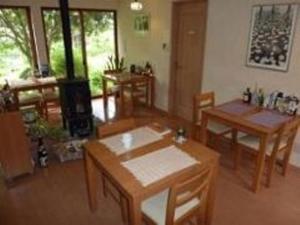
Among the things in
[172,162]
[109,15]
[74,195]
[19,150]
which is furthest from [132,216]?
[109,15]

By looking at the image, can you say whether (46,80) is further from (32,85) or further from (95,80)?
(95,80)

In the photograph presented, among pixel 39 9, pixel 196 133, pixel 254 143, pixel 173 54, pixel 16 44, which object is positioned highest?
pixel 39 9

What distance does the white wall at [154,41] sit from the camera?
4520mm

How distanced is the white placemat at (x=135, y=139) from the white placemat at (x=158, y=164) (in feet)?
0.59

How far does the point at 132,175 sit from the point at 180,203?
36 cm

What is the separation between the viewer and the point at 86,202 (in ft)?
8.30

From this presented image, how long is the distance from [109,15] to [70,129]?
313 centimetres

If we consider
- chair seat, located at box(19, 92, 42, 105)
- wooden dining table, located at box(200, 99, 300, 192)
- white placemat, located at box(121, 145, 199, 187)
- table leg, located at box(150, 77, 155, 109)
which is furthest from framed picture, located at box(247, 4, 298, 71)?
chair seat, located at box(19, 92, 42, 105)

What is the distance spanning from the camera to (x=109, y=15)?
19.1ft

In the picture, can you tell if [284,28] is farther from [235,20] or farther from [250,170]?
[250,170]

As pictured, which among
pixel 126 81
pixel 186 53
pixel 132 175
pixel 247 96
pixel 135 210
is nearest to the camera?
pixel 135 210

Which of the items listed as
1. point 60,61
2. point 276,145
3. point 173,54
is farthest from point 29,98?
point 276,145

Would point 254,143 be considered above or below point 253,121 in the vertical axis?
below

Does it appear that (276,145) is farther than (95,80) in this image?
No
